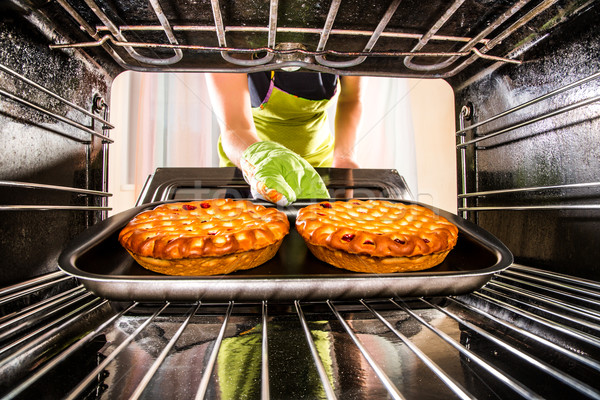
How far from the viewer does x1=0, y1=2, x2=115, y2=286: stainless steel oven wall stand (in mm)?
605

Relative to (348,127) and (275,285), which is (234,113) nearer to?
(348,127)

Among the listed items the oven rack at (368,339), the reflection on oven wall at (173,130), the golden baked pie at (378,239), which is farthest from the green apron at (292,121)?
the oven rack at (368,339)

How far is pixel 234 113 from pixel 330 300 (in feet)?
4.69

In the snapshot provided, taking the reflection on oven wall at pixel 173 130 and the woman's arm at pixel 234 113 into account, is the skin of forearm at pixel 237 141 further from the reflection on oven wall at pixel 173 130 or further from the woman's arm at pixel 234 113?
the reflection on oven wall at pixel 173 130

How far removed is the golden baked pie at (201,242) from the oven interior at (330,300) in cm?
9

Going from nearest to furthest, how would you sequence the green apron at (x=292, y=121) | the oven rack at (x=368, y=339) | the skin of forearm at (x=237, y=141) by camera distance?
the oven rack at (x=368, y=339)
the skin of forearm at (x=237, y=141)
the green apron at (x=292, y=121)

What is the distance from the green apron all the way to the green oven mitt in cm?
77

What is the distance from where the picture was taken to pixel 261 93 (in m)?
1.92

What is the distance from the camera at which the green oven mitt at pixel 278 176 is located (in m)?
1.04

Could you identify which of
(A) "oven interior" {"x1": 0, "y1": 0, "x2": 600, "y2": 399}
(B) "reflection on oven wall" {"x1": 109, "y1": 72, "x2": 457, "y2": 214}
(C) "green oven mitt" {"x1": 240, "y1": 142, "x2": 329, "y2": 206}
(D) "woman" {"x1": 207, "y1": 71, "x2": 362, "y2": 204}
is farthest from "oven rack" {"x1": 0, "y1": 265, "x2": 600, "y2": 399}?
Answer: (B) "reflection on oven wall" {"x1": 109, "y1": 72, "x2": 457, "y2": 214}

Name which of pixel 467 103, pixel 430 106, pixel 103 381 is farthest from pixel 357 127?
pixel 103 381

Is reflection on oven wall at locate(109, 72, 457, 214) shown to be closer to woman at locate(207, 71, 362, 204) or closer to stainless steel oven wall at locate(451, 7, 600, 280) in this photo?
woman at locate(207, 71, 362, 204)

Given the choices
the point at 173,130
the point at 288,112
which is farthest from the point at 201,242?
the point at 173,130

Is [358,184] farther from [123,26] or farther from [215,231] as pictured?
[123,26]
